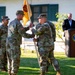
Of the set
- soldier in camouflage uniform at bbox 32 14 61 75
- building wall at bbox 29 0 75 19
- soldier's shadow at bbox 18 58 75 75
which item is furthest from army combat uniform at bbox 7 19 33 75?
building wall at bbox 29 0 75 19

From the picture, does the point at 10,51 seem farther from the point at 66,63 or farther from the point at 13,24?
the point at 66,63

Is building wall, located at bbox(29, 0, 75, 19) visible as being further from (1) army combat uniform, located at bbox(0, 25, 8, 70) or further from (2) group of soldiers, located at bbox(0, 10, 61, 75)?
(2) group of soldiers, located at bbox(0, 10, 61, 75)

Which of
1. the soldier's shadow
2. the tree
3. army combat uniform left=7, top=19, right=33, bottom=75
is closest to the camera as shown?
army combat uniform left=7, top=19, right=33, bottom=75

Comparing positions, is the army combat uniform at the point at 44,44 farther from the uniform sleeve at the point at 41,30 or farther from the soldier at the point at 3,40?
the soldier at the point at 3,40

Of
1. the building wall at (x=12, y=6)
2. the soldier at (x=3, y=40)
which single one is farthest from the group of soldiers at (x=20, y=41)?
the building wall at (x=12, y=6)

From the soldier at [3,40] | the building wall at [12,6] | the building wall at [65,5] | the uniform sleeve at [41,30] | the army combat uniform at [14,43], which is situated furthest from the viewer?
the building wall at [12,6]

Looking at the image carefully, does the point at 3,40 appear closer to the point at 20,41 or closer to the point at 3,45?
the point at 3,45

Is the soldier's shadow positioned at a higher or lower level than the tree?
lower

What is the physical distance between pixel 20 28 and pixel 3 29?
188cm

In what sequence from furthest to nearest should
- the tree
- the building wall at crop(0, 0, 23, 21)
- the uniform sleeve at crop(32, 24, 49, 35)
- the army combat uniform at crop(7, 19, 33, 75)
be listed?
the building wall at crop(0, 0, 23, 21)
the tree
the uniform sleeve at crop(32, 24, 49, 35)
the army combat uniform at crop(7, 19, 33, 75)

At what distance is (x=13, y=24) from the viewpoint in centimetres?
932

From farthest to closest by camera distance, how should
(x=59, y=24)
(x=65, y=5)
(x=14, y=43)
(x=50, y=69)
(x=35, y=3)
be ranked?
(x=35, y=3) < (x=65, y=5) < (x=59, y=24) < (x=50, y=69) < (x=14, y=43)

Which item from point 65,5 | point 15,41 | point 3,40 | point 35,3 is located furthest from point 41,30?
point 35,3

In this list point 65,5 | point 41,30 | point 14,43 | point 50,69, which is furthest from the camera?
point 65,5
